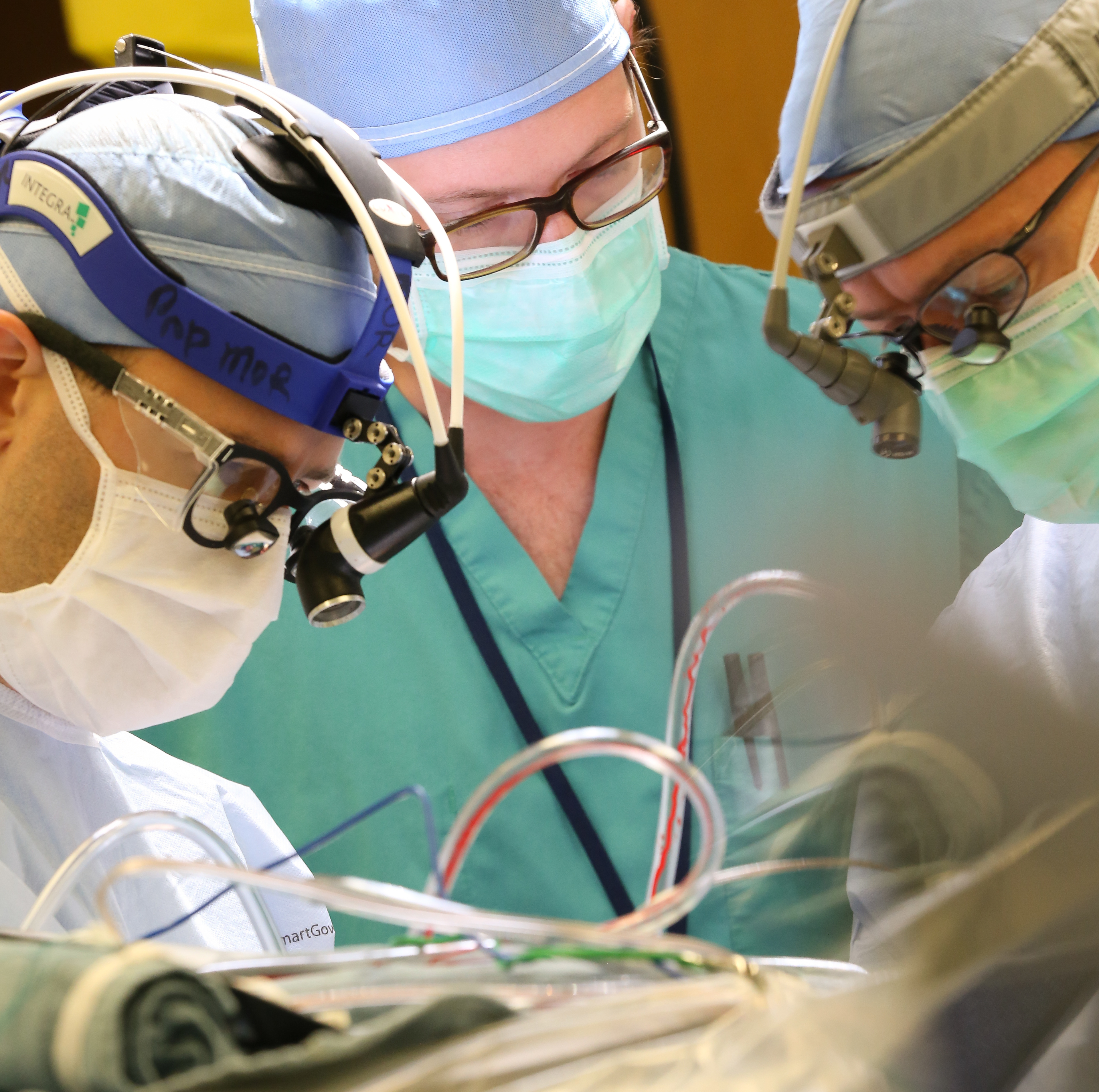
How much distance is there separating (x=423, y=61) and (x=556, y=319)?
0.32m

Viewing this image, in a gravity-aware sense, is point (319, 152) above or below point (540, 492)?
above

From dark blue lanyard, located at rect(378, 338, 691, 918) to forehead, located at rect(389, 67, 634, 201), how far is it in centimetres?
27

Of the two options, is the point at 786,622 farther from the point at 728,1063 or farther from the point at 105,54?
the point at 105,54

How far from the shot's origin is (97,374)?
833 mm

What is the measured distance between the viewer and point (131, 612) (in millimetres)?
869

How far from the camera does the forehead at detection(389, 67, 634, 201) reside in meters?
1.23

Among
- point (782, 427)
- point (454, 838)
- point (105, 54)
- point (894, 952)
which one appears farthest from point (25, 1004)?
point (105, 54)

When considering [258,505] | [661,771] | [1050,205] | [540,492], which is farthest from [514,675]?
[661,771]

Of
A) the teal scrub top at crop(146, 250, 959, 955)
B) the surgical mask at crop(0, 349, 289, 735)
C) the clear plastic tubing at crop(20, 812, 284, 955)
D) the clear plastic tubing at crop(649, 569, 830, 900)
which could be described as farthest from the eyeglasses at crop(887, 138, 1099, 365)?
the clear plastic tubing at crop(20, 812, 284, 955)

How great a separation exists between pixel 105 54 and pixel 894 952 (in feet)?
6.26

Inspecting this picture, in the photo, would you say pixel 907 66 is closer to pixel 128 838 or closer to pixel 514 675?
pixel 514 675

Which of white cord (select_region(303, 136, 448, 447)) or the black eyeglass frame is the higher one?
white cord (select_region(303, 136, 448, 447))

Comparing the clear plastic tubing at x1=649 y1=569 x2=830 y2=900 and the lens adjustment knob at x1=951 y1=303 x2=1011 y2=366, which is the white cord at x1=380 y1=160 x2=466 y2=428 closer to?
the clear plastic tubing at x1=649 y1=569 x2=830 y2=900

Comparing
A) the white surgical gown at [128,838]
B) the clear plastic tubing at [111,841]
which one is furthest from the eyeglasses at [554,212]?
the clear plastic tubing at [111,841]
